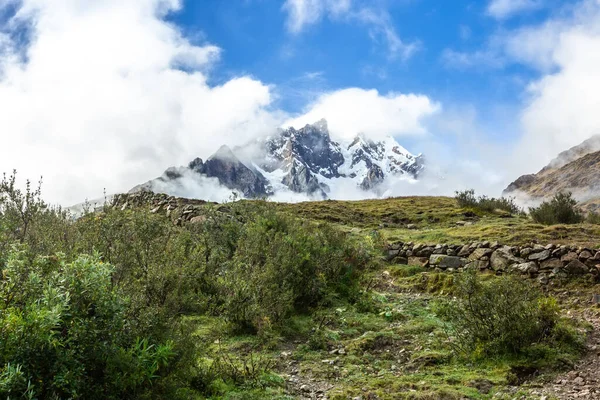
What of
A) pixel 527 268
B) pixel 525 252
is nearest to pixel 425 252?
pixel 525 252

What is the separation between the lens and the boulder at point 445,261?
17.2 meters

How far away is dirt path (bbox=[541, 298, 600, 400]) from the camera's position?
700cm

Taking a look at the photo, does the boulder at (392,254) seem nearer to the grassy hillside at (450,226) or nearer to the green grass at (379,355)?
the grassy hillside at (450,226)

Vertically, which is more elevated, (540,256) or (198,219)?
(198,219)

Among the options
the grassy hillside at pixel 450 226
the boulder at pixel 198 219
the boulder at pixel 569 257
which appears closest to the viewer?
the boulder at pixel 569 257

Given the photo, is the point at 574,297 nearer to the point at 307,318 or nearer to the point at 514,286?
the point at 514,286

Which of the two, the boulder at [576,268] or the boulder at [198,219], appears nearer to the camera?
the boulder at [576,268]

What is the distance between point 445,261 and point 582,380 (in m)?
10.1

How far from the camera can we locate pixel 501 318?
29.1ft

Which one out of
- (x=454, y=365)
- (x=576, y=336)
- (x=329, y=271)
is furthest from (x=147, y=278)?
(x=576, y=336)

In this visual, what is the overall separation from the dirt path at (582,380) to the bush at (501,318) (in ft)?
2.61

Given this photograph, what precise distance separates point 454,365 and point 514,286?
2317mm

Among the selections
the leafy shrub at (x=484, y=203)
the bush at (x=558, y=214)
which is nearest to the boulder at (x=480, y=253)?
the bush at (x=558, y=214)

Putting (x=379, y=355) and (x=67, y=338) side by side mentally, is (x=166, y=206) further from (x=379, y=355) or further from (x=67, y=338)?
(x=67, y=338)
